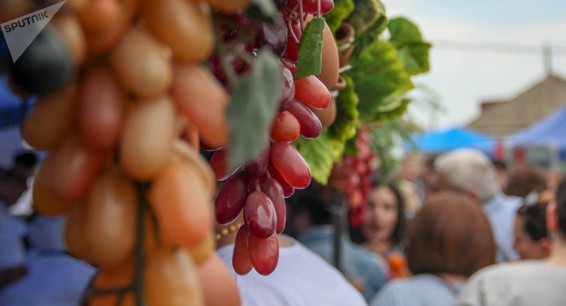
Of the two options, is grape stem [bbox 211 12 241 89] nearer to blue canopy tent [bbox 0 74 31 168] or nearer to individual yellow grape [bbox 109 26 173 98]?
individual yellow grape [bbox 109 26 173 98]

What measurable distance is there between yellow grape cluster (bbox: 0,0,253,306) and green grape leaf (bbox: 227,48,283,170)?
0.01 m

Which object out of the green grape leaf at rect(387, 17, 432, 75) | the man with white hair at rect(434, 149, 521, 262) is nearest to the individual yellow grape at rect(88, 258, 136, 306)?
the green grape leaf at rect(387, 17, 432, 75)

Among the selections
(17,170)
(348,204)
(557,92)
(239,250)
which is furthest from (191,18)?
(557,92)

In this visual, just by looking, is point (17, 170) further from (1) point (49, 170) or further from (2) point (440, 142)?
(2) point (440, 142)

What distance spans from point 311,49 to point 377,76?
0.48 meters

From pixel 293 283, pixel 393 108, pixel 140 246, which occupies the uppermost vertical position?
pixel 140 246

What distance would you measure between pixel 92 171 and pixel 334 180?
188 centimetres

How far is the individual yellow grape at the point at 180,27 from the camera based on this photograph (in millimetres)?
327

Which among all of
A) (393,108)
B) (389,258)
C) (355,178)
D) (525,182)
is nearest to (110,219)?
(393,108)

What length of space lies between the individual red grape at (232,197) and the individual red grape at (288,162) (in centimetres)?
5

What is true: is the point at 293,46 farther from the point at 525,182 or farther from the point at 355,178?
the point at 525,182

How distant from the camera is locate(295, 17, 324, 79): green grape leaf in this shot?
52 cm

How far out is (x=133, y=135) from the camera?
0.32m

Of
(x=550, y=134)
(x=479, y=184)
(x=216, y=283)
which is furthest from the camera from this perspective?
(x=550, y=134)
